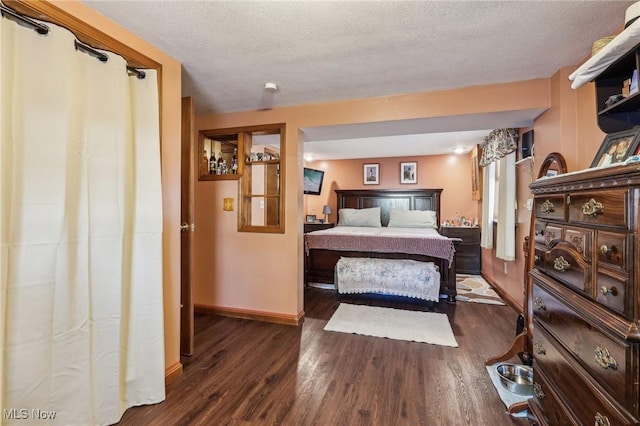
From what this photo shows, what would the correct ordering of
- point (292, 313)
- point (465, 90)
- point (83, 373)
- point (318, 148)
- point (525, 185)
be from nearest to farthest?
point (83, 373)
point (465, 90)
point (292, 313)
point (525, 185)
point (318, 148)

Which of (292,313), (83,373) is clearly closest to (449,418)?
(292,313)

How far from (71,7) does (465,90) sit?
2.73m

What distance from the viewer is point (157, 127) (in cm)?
175

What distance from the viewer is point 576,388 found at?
102 cm

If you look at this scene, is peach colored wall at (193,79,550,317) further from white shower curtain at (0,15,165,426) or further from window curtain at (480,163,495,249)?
window curtain at (480,163,495,249)

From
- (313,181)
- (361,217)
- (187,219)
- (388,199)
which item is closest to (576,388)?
(187,219)

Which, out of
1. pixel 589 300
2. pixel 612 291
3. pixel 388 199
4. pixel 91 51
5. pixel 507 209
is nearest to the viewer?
pixel 612 291

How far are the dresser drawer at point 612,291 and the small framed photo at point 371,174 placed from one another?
5519mm

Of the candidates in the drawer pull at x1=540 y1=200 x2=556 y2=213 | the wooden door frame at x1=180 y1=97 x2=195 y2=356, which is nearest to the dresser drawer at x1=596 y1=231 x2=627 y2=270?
the drawer pull at x1=540 y1=200 x2=556 y2=213

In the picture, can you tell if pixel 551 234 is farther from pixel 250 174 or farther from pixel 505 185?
pixel 250 174

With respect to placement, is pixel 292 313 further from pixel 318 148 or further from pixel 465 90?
pixel 318 148

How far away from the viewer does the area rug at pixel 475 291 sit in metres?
3.79

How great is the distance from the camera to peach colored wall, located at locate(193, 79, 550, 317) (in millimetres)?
2533

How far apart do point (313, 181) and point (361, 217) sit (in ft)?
4.74
